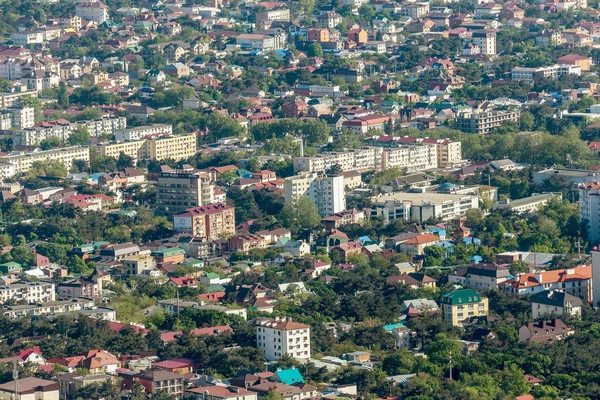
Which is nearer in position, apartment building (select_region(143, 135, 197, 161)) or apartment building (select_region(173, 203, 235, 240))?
apartment building (select_region(173, 203, 235, 240))

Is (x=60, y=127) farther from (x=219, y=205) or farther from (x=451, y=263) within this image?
(x=451, y=263)

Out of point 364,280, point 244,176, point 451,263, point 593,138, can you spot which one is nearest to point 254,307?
point 364,280

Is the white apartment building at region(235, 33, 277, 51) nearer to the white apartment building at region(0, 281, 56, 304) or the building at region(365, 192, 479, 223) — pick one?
the building at region(365, 192, 479, 223)

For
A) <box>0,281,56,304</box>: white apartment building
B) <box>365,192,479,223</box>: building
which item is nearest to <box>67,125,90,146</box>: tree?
<box>365,192,479,223</box>: building

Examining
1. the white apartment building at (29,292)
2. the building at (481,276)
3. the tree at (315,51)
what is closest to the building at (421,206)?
the building at (481,276)

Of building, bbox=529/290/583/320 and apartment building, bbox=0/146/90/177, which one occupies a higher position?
building, bbox=529/290/583/320

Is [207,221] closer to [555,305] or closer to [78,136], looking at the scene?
[555,305]
